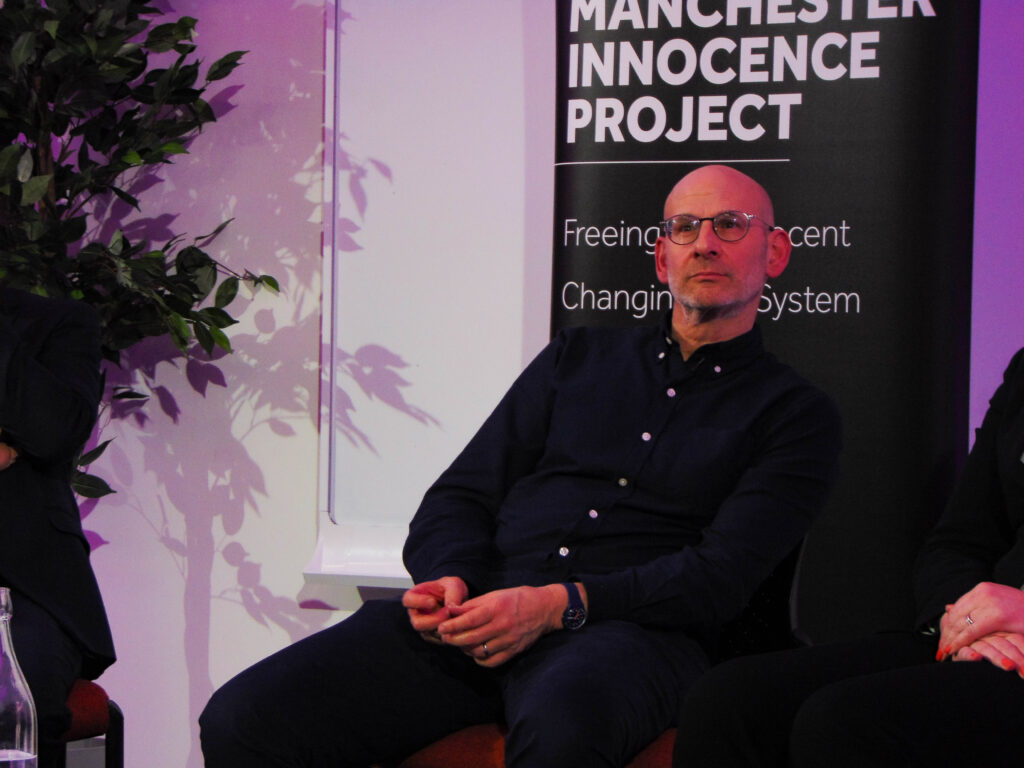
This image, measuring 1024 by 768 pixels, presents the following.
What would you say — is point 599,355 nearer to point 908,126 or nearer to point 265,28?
point 908,126

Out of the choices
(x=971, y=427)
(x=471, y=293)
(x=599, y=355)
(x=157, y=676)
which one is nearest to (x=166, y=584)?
(x=157, y=676)

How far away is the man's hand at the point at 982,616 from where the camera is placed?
185 centimetres

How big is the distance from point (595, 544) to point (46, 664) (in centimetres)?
111

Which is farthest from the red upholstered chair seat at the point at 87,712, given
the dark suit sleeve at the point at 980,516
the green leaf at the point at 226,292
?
the dark suit sleeve at the point at 980,516

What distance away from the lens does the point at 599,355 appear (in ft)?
8.34

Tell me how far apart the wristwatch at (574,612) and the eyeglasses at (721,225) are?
841 millimetres

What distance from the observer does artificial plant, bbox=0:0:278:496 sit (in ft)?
10.0

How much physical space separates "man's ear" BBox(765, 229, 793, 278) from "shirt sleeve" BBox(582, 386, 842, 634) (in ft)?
1.22

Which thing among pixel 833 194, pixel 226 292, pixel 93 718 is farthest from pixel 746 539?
pixel 226 292

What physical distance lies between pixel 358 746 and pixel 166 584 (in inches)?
76.0

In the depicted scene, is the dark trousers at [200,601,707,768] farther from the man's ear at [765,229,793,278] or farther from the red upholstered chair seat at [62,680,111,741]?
the man's ear at [765,229,793,278]

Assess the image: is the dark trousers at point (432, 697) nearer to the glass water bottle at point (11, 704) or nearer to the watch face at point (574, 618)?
the watch face at point (574, 618)

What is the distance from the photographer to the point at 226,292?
338 centimetres

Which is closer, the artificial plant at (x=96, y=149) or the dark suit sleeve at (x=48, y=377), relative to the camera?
the dark suit sleeve at (x=48, y=377)
